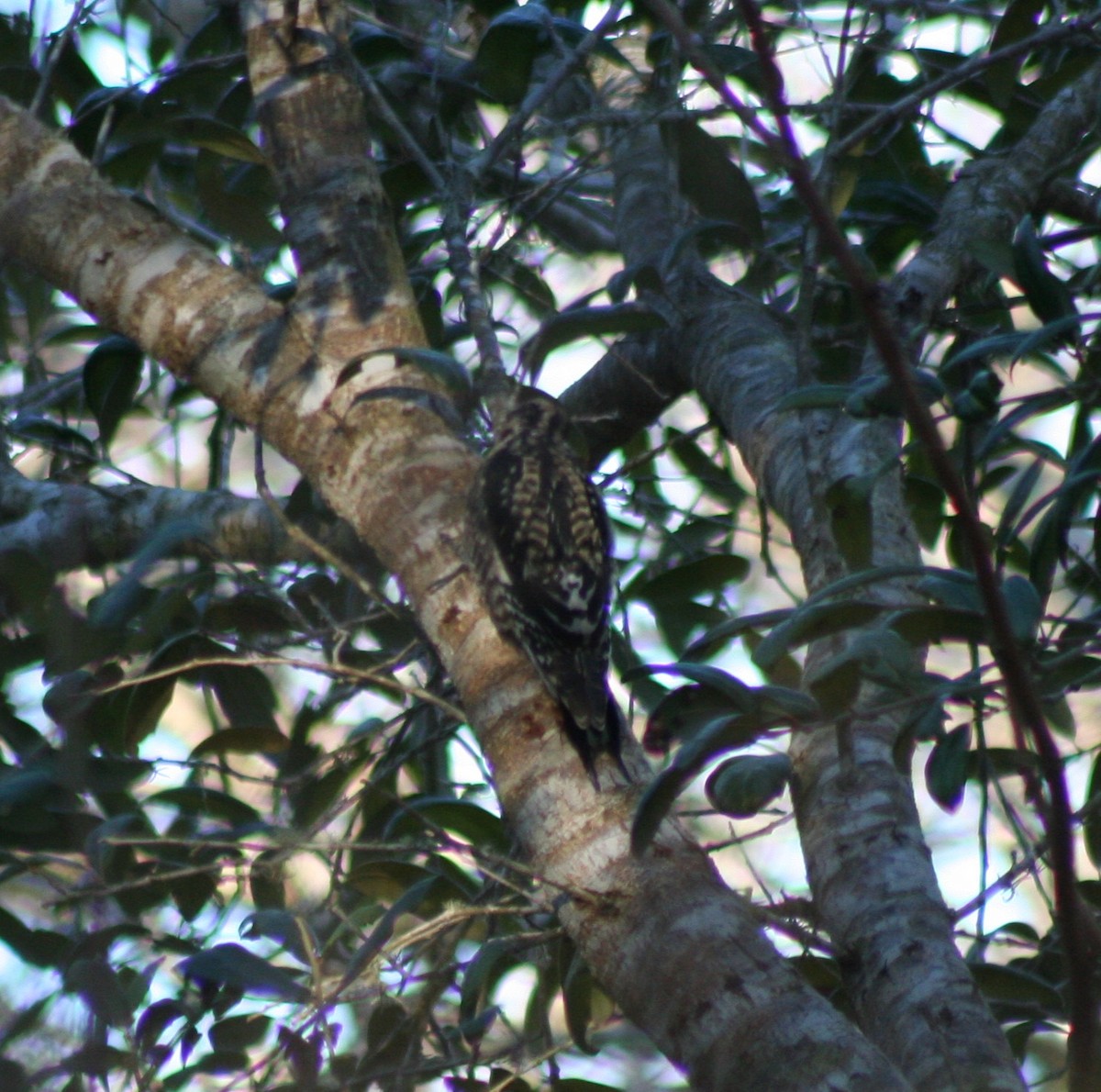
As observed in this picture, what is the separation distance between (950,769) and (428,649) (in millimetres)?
1086

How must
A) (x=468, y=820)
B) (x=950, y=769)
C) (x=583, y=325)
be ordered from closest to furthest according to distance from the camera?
(x=950, y=769)
(x=583, y=325)
(x=468, y=820)

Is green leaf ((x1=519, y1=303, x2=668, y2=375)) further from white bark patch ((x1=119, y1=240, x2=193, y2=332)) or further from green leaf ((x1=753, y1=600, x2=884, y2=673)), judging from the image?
green leaf ((x1=753, y1=600, x2=884, y2=673))

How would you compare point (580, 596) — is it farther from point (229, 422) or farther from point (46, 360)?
point (46, 360)

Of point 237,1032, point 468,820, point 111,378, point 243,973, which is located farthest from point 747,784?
point 111,378

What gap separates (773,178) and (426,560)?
230 cm


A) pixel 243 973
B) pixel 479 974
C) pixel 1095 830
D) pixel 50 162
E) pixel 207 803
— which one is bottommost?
pixel 1095 830

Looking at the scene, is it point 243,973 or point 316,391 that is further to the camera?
point 316,391

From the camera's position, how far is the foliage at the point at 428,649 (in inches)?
67.3

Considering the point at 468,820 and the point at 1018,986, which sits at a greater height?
the point at 468,820

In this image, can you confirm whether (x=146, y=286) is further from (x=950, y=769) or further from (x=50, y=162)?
(x=950, y=769)

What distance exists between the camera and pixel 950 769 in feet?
5.81

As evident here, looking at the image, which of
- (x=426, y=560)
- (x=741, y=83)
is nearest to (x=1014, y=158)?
(x=741, y=83)

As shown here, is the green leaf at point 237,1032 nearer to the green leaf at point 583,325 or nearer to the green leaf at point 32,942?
the green leaf at point 32,942

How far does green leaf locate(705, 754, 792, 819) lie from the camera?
5.54ft
